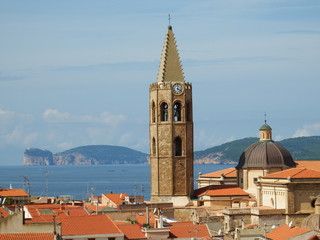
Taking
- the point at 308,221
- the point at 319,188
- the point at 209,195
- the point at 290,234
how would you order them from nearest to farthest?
the point at 290,234
the point at 308,221
the point at 319,188
the point at 209,195

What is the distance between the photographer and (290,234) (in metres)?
53.0

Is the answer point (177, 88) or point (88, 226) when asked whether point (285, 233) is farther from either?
point (177, 88)

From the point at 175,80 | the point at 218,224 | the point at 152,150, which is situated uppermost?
the point at 175,80

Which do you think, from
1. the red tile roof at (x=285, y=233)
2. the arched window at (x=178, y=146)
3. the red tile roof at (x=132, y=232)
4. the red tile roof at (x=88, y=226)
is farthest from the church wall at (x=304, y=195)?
the red tile roof at (x=88, y=226)

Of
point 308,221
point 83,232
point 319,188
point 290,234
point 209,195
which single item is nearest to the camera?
point 83,232

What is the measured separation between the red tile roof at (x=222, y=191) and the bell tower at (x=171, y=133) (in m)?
1.21

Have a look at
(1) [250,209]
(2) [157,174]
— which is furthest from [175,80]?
(1) [250,209]

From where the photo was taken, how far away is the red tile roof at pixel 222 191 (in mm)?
76062

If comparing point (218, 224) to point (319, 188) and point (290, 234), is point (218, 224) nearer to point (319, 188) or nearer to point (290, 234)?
point (319, 188)

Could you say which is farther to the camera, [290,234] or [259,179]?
[259,179]

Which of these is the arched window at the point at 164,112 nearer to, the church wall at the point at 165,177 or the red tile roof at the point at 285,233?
the church wall at the point at 165,177

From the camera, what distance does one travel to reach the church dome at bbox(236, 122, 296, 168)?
76.5 m

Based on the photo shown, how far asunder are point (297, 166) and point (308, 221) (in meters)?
17.4

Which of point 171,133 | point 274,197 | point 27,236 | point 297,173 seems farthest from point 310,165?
point 27,236
